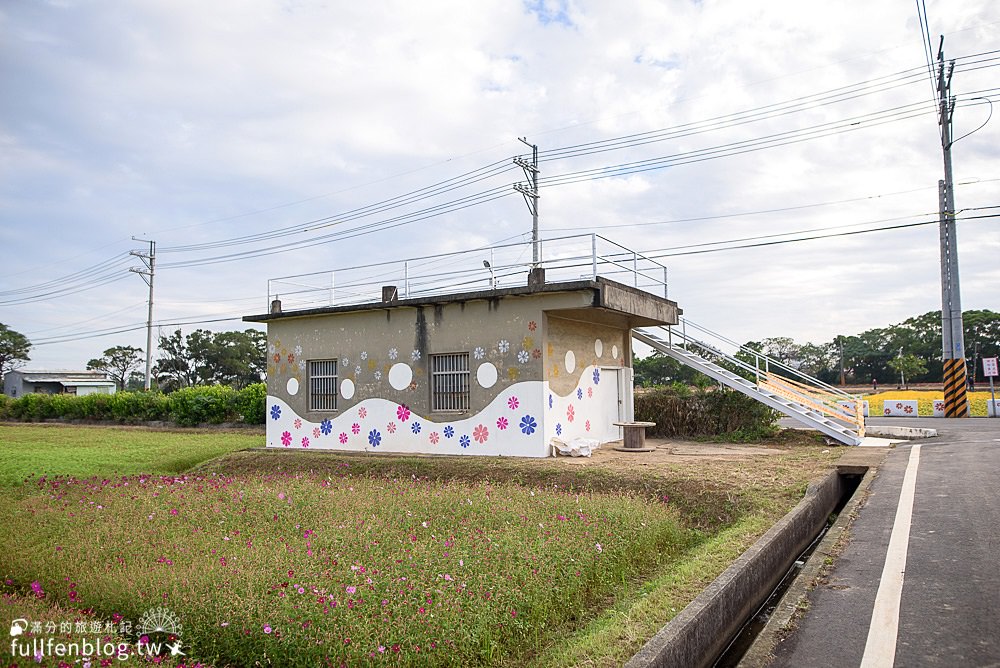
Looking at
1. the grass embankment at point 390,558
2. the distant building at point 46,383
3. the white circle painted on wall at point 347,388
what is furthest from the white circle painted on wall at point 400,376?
the distant building at point 46,383

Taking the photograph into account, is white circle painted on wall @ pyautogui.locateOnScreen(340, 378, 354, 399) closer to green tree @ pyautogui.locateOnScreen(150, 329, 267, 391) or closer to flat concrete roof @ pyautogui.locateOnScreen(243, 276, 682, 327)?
flat concrete roof @ pyautogui.locateOnScreen(243, 276, 682, 327)

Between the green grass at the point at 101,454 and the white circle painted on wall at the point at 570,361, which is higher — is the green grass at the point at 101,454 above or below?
below

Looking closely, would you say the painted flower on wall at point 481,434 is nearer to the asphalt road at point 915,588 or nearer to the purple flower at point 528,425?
the purple flower at point 528,425

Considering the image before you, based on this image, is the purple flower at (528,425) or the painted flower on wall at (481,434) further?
the painted flower on wall at (481,434)

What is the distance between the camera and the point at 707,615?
16.1 ft

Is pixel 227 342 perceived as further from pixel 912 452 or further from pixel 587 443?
pixel 912 452

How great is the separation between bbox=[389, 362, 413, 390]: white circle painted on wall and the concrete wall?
0.02 meters

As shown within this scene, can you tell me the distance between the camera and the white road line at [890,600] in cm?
453

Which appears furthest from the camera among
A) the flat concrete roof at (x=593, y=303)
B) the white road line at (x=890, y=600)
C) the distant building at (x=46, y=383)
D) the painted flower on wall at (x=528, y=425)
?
the distant building at (x=46, y=383)

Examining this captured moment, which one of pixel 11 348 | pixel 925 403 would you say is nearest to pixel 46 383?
pixel 11 348

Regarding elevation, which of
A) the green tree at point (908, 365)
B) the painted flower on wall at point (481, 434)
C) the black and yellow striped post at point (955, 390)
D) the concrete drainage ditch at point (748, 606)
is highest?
the green tree at point (908, 365)

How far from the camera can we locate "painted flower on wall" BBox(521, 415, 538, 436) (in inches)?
564

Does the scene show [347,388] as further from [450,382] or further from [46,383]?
[46,383]

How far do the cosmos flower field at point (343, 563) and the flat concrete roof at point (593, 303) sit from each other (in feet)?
16.9
